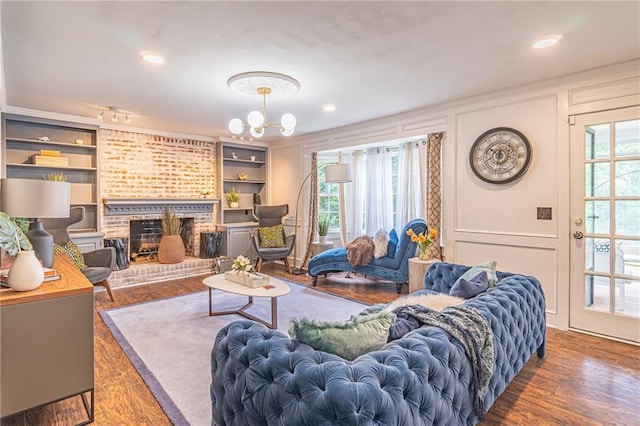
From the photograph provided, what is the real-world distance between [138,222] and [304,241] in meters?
2.92

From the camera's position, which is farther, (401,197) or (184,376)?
A: (401,197)

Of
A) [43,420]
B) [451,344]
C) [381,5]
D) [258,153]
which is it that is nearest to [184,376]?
[43,420]

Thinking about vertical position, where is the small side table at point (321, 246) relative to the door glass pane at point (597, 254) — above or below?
below

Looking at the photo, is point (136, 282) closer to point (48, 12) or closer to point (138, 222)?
point (138, 222)

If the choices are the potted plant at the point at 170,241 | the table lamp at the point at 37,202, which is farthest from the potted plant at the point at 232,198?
the table lamp at the point at 37,202

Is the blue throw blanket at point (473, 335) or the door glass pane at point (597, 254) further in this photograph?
the door glass pane at point (597, 254)

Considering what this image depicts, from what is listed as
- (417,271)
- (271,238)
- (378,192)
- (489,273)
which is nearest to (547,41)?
(489,273)

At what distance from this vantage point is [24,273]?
1836 mm

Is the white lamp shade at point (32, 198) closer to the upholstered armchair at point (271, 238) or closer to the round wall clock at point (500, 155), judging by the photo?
the upholstered armchair at point (271, 238)

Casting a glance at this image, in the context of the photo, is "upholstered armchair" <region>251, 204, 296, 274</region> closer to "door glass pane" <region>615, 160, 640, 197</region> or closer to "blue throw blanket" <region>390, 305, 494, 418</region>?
"blue throw blanket" <region>390, 305, 494, 418</region>

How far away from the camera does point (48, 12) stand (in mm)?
2145

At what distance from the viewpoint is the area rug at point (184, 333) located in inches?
86.9

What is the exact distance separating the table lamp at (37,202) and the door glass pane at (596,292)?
4.59 meters

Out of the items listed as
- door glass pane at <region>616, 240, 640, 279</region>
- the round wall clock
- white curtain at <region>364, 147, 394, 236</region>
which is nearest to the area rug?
white curtain at <region>364, 147, 394, 236</region>
